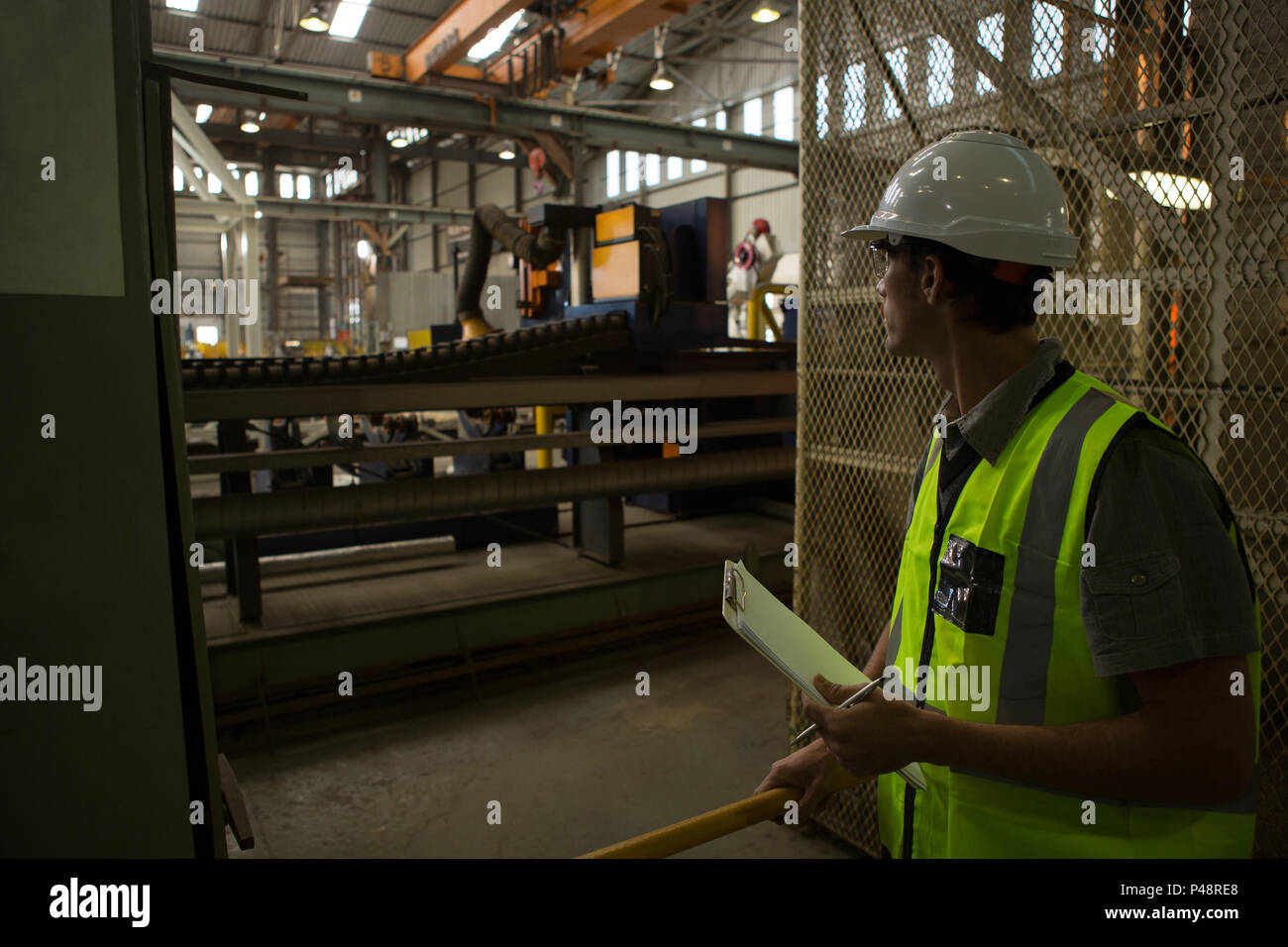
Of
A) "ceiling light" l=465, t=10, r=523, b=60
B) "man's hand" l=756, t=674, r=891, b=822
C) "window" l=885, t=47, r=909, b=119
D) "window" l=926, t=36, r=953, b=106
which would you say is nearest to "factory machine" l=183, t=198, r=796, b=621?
"window" l=885, t=47, r=909, b=119

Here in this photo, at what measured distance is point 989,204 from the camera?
45.9 inches

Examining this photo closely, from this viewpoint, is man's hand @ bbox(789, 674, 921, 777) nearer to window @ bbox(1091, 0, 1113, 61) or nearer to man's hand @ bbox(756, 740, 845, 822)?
man's hand @ bbox(756, 740, 845, 822)

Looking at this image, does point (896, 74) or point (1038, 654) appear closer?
point (1038, 654)

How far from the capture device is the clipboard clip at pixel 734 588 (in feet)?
3.51

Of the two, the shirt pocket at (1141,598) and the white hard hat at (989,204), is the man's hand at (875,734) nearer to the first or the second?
the shirt pocket at (1141,598)

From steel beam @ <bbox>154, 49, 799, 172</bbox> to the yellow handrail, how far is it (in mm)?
6662

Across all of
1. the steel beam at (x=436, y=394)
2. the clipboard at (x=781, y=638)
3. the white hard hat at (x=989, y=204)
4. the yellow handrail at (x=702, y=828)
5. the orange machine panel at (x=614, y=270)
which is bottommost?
the yellow handrail at (x=702, y=828)

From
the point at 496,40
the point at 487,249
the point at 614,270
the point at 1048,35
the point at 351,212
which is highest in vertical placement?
the point at 496,40

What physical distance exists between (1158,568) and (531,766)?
9.71 feet

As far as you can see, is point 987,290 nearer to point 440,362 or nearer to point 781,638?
point 781,638

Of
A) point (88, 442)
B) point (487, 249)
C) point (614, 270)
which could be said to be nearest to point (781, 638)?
point (88, 442)

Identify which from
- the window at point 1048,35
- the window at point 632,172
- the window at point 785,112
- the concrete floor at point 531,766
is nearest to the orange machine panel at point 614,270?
the concrete floor at point 531,766
